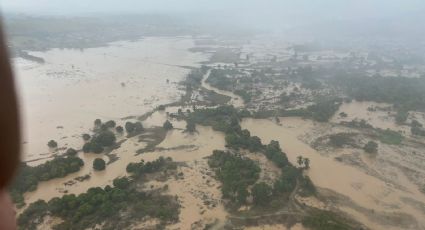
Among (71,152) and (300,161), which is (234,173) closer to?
(300,161)

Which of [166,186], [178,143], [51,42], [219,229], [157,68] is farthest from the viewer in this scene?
[51,42]

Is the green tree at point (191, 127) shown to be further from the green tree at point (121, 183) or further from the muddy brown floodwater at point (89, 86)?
the green tree at point (121, 183)

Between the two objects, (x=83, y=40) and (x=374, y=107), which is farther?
(x=83, y=40)

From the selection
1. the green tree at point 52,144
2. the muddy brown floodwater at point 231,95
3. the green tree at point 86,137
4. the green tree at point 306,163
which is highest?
the muddy brown floodwater at point 231,95

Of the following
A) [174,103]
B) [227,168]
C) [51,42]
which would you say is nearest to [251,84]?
[174,103]

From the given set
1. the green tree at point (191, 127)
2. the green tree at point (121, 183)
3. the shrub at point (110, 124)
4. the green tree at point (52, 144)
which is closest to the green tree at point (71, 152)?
the green tree at point (52, 144)

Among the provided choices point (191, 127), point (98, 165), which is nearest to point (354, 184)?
point (191, 127)

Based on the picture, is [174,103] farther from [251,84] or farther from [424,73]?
[424,73]

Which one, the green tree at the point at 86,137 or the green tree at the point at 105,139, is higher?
the green tree at the point at 105,139

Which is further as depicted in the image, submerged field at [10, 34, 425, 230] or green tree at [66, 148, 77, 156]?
green tree at [66, 148, 77, 156]

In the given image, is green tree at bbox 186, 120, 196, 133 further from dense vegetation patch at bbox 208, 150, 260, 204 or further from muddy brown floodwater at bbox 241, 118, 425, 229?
dense vegetation patch at bbox 208, 150, 260, 204

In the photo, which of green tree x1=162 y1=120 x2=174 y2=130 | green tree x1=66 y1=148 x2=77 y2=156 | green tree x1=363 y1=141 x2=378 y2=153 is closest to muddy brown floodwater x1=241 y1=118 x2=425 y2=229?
green tree x1=363 y1=141 x2=378 y2=153
